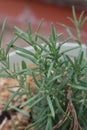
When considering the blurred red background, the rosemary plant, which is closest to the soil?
the rosemary plant

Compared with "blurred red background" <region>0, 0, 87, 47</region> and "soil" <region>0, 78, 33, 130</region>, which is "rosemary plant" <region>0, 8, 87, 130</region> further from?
"blurred red background" <region>0, 0, 87, 47</region>

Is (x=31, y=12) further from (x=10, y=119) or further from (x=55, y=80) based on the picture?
(x=55, y=80)

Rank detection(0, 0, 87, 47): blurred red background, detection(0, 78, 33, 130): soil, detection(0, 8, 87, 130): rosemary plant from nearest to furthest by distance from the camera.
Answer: detection(0, 8, 87, 130): rosemary plant → detection(0, 78, 33, 130): soil → detection(0, 0, 87, 47): blurred red background

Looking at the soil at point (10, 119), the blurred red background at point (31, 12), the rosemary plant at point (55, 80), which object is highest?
the blurred red background at point (31, 12)

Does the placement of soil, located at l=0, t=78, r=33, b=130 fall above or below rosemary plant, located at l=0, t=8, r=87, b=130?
below

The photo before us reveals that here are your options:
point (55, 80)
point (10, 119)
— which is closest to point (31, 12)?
point (10, 119)

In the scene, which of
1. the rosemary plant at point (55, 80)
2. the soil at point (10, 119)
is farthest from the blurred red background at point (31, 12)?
the rosemary plant at point (55, 80)

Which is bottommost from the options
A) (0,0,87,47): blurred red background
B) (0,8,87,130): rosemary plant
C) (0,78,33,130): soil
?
(0,78,33,130): soil

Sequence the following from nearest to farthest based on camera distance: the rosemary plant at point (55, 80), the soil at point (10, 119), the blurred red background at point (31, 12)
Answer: the rosemary plant at point (55, 80) < the soil at point (10, 119) < the blurred red background at point (31, 12)

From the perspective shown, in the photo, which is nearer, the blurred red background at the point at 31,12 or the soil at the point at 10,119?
the soil at the point at 10,119

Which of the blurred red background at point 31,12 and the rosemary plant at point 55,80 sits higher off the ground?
the blurred red background at point 31,12

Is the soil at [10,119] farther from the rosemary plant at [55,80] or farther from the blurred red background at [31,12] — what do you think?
the blurred red background at [31,12]

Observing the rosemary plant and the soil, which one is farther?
the soil
